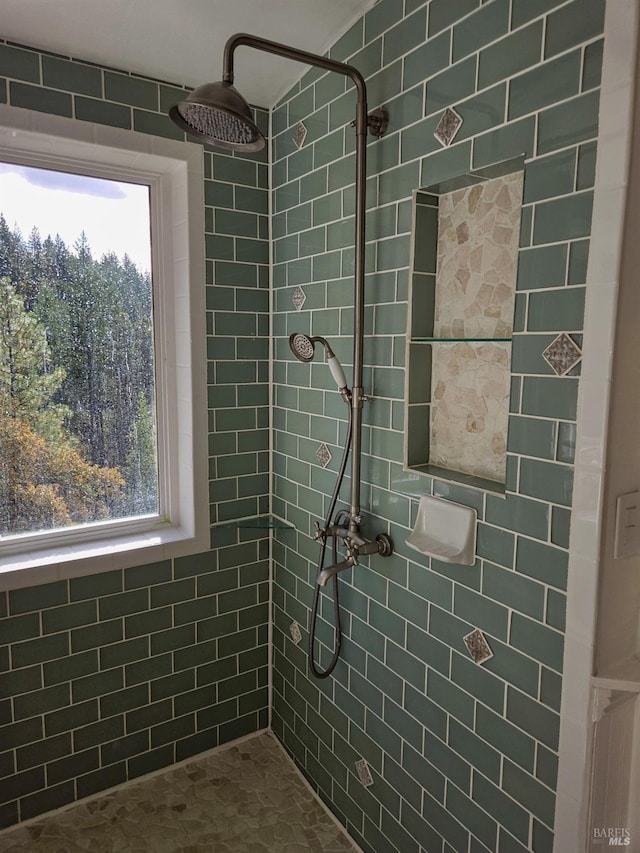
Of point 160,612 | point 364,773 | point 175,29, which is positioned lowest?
point 364,773

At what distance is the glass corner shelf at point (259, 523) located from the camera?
2.14 meters

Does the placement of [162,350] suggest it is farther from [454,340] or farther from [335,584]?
[454,340]

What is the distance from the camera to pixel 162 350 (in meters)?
2.09

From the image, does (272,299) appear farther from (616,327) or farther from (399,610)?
(616,327)

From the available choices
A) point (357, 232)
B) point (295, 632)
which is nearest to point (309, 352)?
point (357, 232)

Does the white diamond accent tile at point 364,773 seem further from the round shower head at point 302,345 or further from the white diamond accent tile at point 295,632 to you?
the round shower head at point 302,345

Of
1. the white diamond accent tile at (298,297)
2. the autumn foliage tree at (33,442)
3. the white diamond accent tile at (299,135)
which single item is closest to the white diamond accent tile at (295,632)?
the autumn foliage tree at (33,442)

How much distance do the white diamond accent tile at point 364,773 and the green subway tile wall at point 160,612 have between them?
0.65m

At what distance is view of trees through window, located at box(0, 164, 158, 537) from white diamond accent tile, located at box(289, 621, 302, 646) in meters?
0.78

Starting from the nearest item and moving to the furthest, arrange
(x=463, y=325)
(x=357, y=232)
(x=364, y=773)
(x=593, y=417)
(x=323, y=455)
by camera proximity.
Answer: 1. (x=593, y=417)
2. (x=463, y=325)
3. (x=357, y=232)
4. (x=364, y=773)
5. (x=323, y=455)

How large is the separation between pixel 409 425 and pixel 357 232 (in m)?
0.56

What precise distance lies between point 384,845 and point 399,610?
0.77 meters

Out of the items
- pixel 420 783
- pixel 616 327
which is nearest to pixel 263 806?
pixel 420 783

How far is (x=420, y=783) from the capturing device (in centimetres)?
153
